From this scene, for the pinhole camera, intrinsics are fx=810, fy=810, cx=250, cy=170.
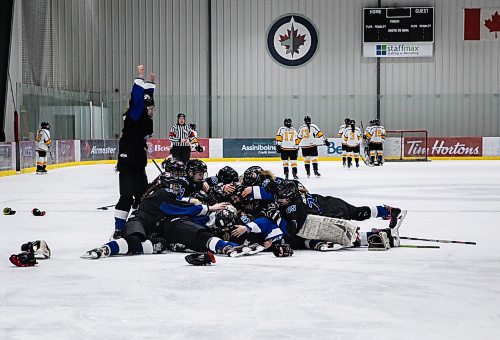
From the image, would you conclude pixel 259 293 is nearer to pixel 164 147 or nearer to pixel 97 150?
pixel 97 150

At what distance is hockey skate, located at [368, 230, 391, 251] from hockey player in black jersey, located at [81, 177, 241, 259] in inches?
44.3

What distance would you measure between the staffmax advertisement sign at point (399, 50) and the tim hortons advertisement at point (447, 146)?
10.1 ft

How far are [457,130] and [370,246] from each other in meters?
23.7

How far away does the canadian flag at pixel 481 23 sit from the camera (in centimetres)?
Result: 2859

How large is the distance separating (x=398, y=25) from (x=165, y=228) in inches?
928

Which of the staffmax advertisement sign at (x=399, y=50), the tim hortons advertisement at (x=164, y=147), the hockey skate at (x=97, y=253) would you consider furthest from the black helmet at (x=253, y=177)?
the staffmax advertisement sign at (x=399, y=50)

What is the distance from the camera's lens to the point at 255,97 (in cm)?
2891

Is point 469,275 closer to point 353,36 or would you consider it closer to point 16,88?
point 16,88

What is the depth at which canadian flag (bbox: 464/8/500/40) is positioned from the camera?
28.6 m

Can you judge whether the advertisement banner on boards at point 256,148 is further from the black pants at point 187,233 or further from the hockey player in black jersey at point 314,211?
the black pants at point 187,233

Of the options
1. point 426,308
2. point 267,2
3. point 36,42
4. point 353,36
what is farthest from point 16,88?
point 426,308

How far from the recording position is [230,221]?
605 centimetres

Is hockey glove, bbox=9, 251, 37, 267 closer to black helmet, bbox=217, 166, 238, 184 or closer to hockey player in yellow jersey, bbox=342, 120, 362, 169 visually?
black helmet, bbox=217, 166, 238, 184

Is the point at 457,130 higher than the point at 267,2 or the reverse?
the reverse
